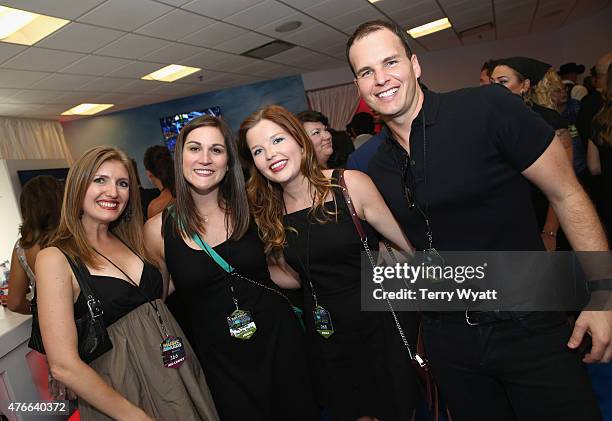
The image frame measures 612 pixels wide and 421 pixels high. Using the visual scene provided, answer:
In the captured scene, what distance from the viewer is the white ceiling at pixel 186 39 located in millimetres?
4727

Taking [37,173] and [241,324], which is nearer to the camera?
[241,324]

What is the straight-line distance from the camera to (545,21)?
9.98 m

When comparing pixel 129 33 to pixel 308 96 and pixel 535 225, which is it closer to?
pixel 535 225

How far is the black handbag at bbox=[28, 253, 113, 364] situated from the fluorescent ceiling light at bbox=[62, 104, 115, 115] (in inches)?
314

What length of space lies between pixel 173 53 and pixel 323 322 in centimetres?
550

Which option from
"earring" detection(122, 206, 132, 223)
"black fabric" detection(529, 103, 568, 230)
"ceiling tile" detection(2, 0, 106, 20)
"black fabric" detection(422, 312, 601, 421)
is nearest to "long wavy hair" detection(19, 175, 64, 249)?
"earring" detection(122, 206, 132, 223)

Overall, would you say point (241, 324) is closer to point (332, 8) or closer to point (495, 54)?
point (332, 8)

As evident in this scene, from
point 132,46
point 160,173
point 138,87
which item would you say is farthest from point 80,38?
point 138,87

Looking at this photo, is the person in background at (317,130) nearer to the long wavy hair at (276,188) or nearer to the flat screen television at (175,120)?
the long wavy hair at (276,188)

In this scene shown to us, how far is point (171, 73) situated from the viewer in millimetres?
7469

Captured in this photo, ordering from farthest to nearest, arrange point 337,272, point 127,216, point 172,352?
1. point 127,216
2. point 337,272
3. point 172,352

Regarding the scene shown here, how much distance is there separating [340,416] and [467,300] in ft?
3.08

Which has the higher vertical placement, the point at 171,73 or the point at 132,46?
the point at 171,73

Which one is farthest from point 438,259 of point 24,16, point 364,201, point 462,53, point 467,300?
point 462,53
